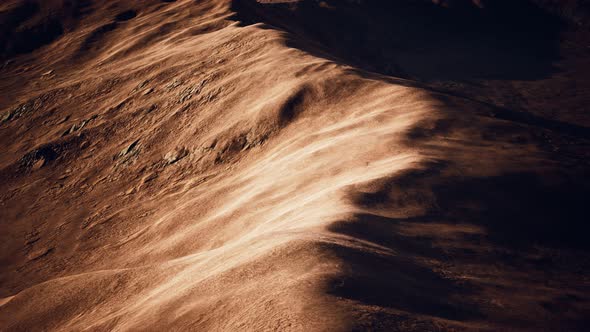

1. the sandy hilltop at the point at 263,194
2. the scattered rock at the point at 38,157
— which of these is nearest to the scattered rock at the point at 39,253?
the sandy hilltop at the point at 263,194

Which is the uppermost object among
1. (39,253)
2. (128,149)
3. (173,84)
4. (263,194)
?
(173,84)

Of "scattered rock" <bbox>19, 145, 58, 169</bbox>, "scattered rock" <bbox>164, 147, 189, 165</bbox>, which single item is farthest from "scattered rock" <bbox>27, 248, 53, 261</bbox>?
"scattered rock" <bbox>19, 145, 58, 169</bbox>

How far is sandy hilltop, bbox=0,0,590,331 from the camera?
5.87m

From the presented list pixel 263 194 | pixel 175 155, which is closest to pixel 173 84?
pixel 175 155

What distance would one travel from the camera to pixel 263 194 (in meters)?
11.2

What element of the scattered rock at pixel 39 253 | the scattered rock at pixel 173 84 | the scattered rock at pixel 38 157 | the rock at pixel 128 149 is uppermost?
the scattered rock at pixel 173 84

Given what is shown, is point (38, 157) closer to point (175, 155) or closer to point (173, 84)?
point (173, 84)

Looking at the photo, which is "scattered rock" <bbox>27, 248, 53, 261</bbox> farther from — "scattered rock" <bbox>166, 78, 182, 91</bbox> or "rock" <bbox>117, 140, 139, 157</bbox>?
"scattered rock" <bbox>166, 78, 182, 91</bbox>

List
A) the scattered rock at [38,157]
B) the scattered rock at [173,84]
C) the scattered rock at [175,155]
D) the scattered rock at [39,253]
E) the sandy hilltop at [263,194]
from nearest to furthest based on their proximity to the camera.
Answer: the sandy hilltop at [263,194] → the scattered rock at [39,253] → the scattered rock at [175,155] → the scattered rock at [38,157] → the scattered rock at [173,84]

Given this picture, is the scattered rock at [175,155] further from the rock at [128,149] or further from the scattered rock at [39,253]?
the scattered rock at [39,253]

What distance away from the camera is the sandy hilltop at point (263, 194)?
5871 millimetres

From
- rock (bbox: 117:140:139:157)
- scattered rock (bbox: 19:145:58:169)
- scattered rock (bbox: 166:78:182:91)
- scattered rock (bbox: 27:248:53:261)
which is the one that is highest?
scattered rock (bbox: 166:78:182:91)

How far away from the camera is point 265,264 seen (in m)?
6.20

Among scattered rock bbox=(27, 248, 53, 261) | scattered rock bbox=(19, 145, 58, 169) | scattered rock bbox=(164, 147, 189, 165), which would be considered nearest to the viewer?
scattered rock bbox=(27, 248, 53, 261)
